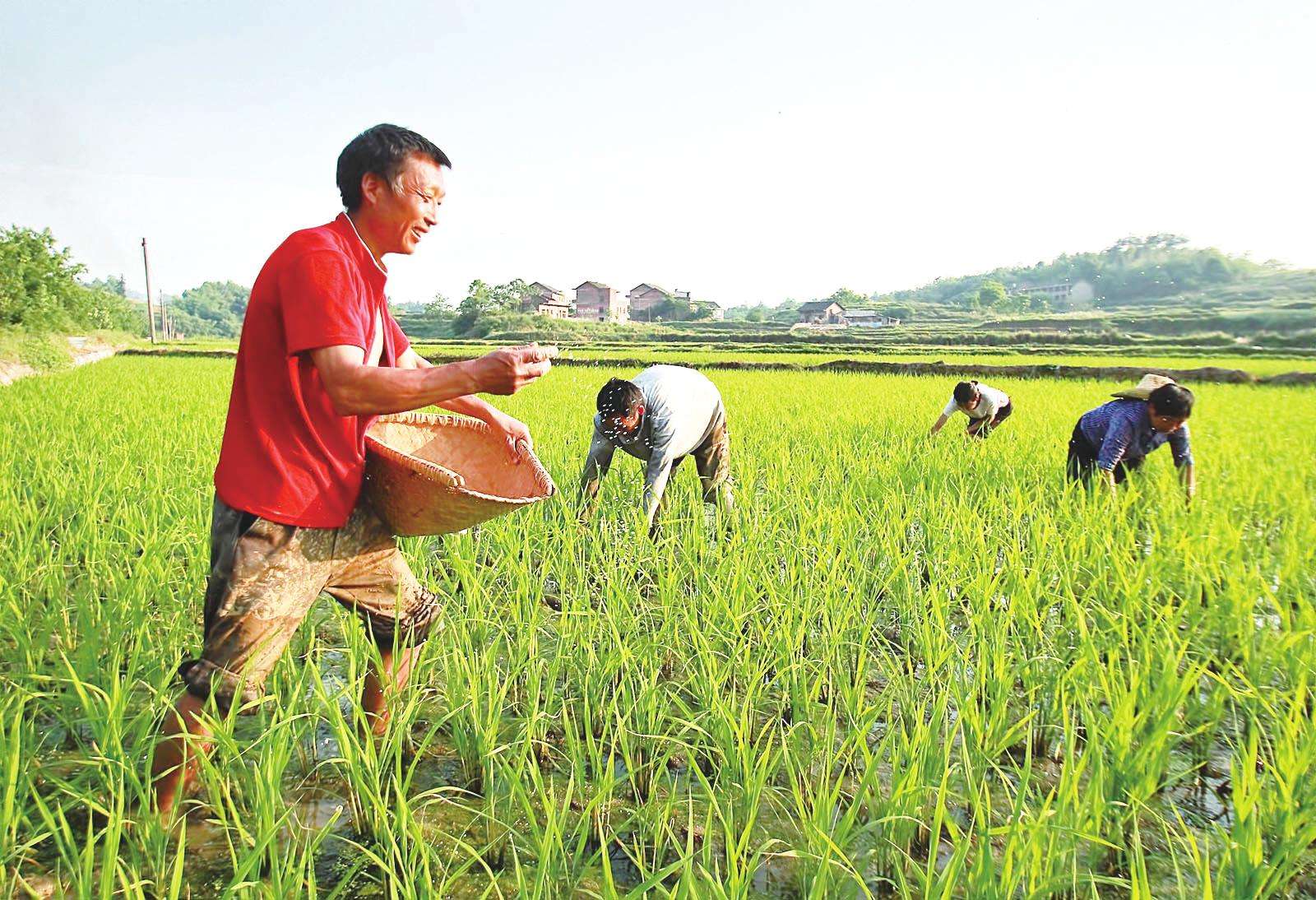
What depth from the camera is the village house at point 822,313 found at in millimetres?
50194

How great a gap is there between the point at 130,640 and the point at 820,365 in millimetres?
13583

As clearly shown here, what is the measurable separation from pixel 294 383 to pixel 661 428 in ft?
5.50

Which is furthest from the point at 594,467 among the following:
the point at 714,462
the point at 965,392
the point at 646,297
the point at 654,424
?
the point at 646,297

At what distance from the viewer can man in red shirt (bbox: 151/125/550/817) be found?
1.33m

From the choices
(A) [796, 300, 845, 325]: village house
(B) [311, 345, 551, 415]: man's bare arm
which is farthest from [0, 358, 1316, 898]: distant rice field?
(A) [796, 300, 845, 325]: village house

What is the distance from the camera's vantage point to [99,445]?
4680 millimetres

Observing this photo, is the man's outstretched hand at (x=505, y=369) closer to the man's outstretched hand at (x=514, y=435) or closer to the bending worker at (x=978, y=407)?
the man's outstretched hand at (x=514, y=435)

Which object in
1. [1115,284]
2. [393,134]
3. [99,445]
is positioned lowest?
[99,445]

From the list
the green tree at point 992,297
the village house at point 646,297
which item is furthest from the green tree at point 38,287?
the green tree at point 992,297

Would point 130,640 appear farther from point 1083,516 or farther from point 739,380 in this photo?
point 739,380

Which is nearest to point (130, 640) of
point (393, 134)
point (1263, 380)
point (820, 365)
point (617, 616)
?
Result: point (617, 616)

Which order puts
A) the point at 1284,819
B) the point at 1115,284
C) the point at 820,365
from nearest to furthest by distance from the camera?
the point at 1284,819
the point at 820,365
the point at 1115,284

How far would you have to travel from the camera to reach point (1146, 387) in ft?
11.0

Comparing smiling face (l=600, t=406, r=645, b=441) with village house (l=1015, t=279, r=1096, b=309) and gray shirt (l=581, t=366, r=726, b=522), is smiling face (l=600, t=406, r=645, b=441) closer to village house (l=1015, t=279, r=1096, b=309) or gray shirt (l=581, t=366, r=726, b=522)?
gray shirt (l=581, t=366, r=726, b=522)
